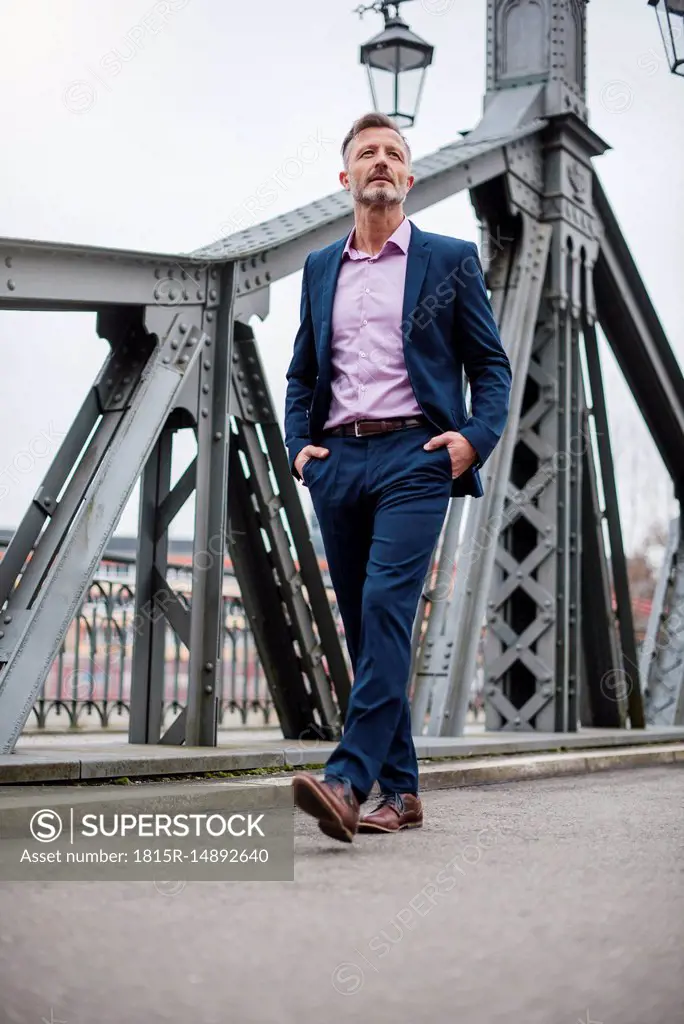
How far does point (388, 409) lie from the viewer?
4137 mm

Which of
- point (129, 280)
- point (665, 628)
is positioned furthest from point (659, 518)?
point (129, 280)

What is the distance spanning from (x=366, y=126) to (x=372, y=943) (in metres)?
2.71

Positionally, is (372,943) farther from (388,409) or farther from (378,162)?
(378,162)

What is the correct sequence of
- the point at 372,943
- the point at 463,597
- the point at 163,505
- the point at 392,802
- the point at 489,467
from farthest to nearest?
the point at 489,467 → the point at 463,597 → the point at 163,505 → the point at 392,802 → the point at 372,943

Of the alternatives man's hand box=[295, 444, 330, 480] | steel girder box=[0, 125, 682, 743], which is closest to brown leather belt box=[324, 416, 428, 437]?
man's hand box=[295, 444, 330, 480]

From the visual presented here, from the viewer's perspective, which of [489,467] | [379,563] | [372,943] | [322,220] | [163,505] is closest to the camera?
[372,943]

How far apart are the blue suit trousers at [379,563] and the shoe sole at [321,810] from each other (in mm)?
154

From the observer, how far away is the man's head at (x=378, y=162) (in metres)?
4.25

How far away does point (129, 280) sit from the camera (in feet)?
18.5

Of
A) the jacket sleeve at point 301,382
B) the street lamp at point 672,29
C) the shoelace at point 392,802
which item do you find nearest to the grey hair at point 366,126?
the jacket sleeve at point 301,382

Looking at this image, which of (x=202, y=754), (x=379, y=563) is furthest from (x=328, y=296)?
(x=202, y=754)

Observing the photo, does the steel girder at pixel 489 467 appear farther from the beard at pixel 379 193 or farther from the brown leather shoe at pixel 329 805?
the brown leather shoe at pixel 329 805

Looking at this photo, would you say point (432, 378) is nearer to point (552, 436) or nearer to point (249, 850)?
point (249, 850)

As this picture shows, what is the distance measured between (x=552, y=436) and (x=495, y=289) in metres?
1.02
